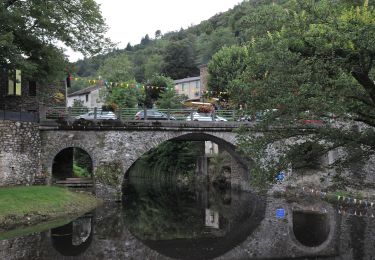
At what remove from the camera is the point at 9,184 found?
95.1 feet

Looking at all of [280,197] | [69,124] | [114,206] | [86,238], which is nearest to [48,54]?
[69,124]

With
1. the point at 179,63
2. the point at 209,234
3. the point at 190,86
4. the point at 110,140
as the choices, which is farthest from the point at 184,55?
the point at 209,234

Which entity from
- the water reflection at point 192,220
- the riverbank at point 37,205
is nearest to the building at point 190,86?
the water reflection at point 192,220

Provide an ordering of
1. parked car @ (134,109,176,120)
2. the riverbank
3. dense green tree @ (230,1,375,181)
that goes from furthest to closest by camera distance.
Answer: parked car @ (134,109,176,120)
the riverbank
dense green tree @ (230,1,375,181)

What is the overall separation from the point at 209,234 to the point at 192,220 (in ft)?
15.0

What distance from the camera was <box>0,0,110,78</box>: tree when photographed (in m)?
28.2

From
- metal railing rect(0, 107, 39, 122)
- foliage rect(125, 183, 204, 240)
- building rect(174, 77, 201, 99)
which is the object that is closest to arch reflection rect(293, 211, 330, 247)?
foliage rect(125, 183, 204, 240)

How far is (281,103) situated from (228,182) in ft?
102

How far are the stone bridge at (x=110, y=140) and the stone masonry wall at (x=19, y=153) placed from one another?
2.45 feet

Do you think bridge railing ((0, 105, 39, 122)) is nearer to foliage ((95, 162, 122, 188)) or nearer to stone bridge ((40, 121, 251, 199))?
stone bridge ((40, 121, 251, 199))

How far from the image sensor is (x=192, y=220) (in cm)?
2800

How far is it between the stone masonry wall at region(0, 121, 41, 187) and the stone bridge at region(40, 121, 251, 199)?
2.45ft

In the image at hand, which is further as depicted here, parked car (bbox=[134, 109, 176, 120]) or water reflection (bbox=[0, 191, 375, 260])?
parked car (bbox=[134, 109, 176, 120])

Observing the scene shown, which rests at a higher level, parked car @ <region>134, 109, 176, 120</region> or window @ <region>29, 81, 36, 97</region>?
window @ <region>29, 81, 36, 97</region>
